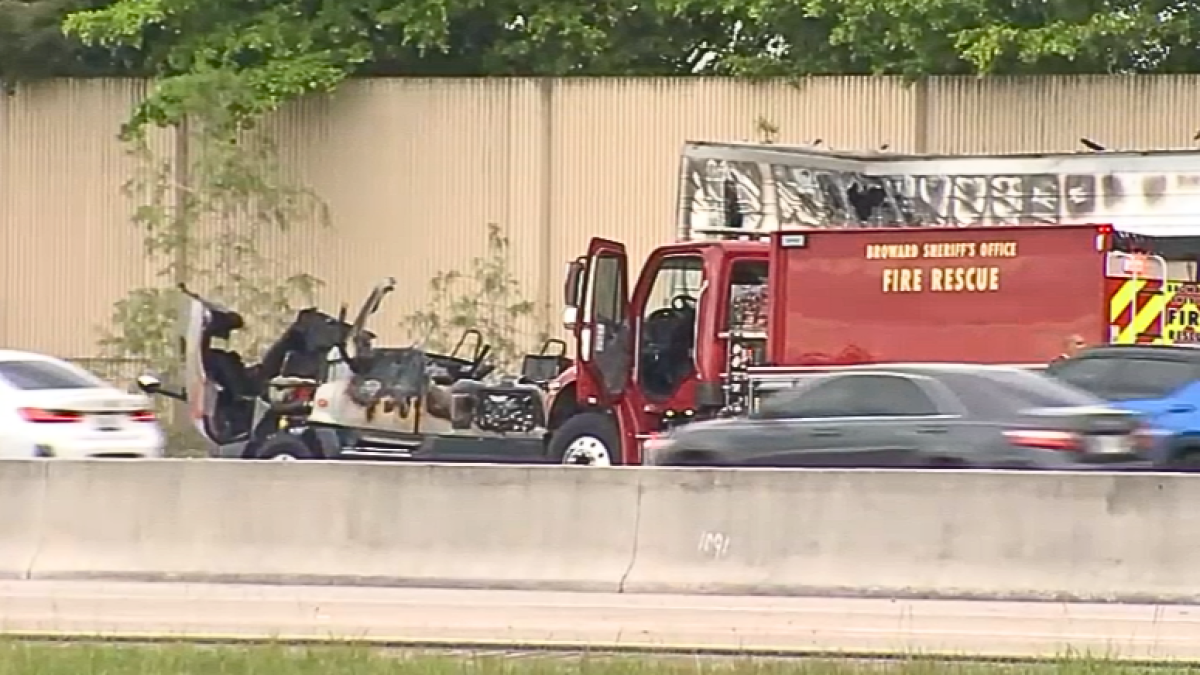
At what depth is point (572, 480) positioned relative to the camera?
49.8 ft

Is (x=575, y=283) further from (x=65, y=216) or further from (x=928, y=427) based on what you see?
(x=65, y=216)

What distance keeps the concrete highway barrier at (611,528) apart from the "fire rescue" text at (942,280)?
6.70m

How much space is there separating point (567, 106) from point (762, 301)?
13359 millimetres

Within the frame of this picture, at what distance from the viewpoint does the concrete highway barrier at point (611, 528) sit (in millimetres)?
14219

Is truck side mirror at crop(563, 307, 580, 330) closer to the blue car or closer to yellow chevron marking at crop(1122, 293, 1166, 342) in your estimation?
the blue car

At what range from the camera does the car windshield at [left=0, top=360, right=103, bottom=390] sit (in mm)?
21188

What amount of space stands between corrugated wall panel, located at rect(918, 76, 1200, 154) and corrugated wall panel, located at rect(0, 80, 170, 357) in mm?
12920

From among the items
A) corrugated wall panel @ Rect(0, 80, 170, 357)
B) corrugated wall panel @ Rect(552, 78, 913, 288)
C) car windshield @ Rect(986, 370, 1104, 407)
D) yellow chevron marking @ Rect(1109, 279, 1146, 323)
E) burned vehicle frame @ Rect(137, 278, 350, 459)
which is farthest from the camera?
corrugated wall panel @ Rect(0, 80, 170, 357)

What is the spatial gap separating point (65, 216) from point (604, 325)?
1734 centimetres

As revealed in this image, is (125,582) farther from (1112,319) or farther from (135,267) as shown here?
(135,267)

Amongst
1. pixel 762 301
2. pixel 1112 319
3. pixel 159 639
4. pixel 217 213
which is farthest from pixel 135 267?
pixel 159 639

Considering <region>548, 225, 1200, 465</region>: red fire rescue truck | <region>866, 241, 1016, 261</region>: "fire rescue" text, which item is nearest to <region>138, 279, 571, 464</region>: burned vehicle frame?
<region>548, 225, 1200, 465</region>: red fire rescue truck

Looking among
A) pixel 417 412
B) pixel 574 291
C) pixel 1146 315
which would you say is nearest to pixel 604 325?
pixel 574 291

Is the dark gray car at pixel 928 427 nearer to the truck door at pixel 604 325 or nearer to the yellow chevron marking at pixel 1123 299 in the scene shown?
the yellow chevron marking at pixel 1123 299
